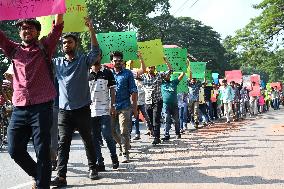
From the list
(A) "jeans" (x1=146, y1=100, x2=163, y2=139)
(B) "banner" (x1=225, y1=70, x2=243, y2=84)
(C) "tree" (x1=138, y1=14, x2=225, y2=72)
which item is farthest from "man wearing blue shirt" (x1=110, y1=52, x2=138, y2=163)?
(C) "tree" (x1=138, y1=14, x2=225, y2=72)

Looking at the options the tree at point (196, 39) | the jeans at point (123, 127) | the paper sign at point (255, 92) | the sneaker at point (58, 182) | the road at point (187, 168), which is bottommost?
the road at point (187, 168)

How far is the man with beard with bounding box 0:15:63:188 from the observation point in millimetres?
4516

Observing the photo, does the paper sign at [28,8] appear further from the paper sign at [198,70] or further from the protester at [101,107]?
the paper sign at [198,70]

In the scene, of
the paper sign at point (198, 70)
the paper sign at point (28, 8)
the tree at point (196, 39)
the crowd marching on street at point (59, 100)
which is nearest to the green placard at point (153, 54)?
the crowd marching on street at point (59, 100)

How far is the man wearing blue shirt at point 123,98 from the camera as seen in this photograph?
7426mm

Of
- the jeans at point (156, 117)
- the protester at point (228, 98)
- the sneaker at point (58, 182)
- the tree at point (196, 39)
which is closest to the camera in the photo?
the sneaker at point (58, 182)

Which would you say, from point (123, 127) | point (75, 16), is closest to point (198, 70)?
point (123, 127)

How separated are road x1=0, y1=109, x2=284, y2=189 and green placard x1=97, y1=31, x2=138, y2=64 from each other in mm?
1920

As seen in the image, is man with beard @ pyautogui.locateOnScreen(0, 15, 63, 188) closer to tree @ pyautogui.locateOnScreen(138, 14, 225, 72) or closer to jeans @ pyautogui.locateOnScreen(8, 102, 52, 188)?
jeans @ pyautogui.locateOnScreen(8, 102, 52, 188)

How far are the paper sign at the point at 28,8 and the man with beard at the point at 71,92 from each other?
1.07m

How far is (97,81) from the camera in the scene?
671cm

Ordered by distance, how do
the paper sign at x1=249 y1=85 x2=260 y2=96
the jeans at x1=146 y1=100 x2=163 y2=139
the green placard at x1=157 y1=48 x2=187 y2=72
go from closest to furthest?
the jeans at x1=146 y1=100 x2=163 y2=139, the green placard at x1=157 y1=48 x2=187 y2=72, the paper sign at x1=249 y1=85 x2=260 y2=96

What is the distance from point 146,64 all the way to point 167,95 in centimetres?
130

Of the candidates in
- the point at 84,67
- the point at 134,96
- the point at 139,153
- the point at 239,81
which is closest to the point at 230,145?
the point at 139,153
